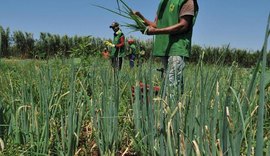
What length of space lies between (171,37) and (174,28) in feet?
0.53

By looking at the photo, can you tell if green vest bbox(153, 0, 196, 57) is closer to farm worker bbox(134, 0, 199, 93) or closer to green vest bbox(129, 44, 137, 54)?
farm worker bbox(134, 0, 199, 93)

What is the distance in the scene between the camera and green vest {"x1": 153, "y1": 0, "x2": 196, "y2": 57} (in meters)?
2.71

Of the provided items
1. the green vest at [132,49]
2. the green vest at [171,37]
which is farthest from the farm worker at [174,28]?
the green vest at [132,49]

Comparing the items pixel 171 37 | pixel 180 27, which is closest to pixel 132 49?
pixel 171 37

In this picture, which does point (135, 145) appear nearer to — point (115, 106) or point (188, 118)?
point (115, 106)

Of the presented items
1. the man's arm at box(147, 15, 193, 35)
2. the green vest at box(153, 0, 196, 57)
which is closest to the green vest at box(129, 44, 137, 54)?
the green vest at box(153, 0, 196, 57)

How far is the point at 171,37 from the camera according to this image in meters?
2.76

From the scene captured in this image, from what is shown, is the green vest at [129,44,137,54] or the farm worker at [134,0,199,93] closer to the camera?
the farm worker at [134,0,199,93]

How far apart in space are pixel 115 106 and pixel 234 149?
65cm

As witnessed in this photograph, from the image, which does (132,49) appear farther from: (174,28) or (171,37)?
(174,28)

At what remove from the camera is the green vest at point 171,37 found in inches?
107

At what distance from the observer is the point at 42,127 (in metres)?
1.45

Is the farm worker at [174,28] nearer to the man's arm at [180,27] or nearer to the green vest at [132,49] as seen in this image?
the man's arm at [180,27]

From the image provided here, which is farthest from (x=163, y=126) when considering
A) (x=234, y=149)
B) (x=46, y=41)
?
(x=46, y=41)
